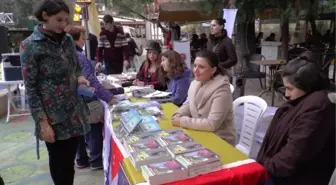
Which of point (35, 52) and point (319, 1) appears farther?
point (319, 1)

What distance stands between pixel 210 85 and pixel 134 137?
76 cm

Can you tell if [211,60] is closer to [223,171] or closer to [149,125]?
[149,125]

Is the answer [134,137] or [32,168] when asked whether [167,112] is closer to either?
[134,137]

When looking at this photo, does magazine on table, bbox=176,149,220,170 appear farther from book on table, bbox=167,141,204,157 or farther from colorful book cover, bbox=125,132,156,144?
colorful book cover, bbox=125,132,156,144

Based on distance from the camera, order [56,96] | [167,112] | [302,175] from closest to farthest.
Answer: [302,175] → [56,96] → [167,112]

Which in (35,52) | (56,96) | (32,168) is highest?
(35,52)

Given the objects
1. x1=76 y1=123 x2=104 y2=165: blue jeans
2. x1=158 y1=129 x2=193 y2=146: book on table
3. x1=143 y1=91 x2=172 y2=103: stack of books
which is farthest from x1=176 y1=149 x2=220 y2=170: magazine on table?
x1=76 y1=123 x2=104 y2=165: blue jeans

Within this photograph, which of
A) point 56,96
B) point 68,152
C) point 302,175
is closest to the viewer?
point 302,175

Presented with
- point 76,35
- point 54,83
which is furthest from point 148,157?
point 76,35

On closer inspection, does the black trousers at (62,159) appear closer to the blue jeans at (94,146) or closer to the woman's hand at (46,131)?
the woman's hand at (46,131)

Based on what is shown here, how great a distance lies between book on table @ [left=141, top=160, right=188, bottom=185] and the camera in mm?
1393

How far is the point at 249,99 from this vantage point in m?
2.74

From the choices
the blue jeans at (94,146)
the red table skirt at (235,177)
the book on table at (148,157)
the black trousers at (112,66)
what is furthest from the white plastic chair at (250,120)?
the black trousers at (112,66)

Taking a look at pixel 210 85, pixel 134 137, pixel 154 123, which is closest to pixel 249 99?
pixel 210 85
